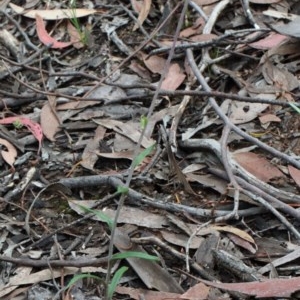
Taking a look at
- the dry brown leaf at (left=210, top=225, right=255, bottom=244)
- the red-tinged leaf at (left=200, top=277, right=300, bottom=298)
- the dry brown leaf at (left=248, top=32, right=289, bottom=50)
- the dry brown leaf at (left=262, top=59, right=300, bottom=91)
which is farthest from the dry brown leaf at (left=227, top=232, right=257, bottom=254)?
the dry brown leaf at (left=248, top=32, right=289, bottom=50)

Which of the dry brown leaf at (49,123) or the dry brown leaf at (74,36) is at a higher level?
the dry brown leaf at (74,36)

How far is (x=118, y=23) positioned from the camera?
123 inches

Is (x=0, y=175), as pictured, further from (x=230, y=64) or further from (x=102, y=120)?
(x=230, y=64)

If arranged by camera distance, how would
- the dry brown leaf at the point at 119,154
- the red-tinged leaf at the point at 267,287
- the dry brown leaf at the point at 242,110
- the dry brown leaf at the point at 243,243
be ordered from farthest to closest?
the dry brown leaf at the point at 242,110, the dry brown leaf at the point at 119,154, the dry brown leaf at the point at 243,243, the red-tinged leaf at the point at 267,287

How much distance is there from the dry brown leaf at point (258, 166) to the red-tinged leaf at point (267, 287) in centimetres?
45

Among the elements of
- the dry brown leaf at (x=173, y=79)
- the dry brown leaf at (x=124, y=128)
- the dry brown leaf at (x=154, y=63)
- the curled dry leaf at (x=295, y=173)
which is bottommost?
the dry brown leaf at (x=124, y=128)

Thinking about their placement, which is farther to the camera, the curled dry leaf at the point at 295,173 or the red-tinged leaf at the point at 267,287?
the curled dry leaf at the point at 295,173

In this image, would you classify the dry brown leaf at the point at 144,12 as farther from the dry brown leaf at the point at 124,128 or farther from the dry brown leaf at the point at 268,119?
the dry brown leaf at the point at 268,119

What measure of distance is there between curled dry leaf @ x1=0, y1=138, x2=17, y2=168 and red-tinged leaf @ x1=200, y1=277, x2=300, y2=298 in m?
0.91

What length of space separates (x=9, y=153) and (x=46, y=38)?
29.0 inches

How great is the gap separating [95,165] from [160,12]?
0.98m

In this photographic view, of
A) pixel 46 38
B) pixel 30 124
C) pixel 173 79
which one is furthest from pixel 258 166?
pixel 46 38

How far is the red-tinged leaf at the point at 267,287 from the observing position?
6.31ft

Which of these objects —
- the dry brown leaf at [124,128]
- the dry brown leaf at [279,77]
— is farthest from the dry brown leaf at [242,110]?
the dry brown leaf at [124,128]
